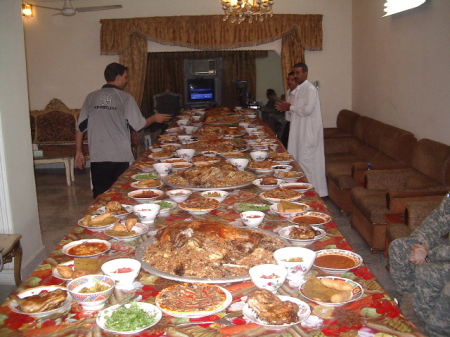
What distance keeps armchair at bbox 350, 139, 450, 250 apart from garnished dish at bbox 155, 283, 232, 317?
2.52 m

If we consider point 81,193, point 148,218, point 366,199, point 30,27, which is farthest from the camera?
point 30,27

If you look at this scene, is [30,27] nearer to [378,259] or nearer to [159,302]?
[378,259]

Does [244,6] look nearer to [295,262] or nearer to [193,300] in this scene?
[295,262]

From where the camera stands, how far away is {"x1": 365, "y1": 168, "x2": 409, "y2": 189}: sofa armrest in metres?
4.52

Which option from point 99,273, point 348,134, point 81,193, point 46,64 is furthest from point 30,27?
point 99,273

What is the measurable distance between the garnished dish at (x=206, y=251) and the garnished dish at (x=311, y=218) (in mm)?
328

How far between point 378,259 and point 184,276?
2.67 metres

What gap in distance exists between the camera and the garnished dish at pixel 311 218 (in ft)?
7.48

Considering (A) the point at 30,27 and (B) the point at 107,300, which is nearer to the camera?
(B) the point at 107,300

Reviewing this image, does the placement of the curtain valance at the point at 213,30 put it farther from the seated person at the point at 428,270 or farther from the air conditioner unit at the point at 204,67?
the seated person at the point at 428,270

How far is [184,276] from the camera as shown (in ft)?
5.55

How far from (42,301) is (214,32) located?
6.77 metres

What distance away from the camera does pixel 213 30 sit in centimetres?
774

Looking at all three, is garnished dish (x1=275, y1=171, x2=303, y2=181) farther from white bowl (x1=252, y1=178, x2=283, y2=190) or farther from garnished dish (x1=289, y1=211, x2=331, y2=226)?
garnished dish (x1=289, y1=211, x2=331, y2=226)
